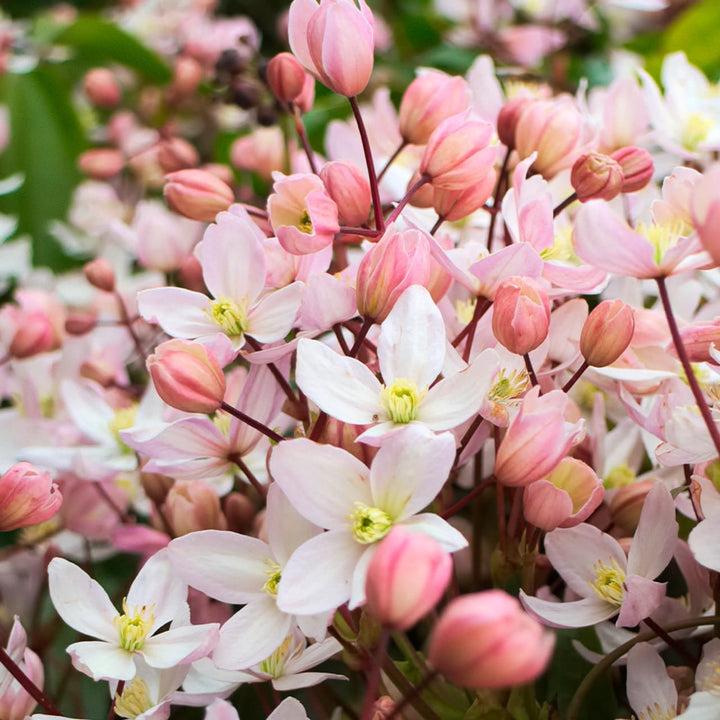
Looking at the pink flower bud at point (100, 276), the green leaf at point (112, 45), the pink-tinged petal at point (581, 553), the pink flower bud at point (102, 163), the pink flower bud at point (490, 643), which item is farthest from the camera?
the green leaf at point (112, 45)

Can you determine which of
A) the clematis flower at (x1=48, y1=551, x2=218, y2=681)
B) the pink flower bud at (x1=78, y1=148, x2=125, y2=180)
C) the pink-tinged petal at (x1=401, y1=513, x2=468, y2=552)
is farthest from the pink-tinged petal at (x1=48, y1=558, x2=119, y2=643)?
the pink flower bud at (x1=78, y1=148, x2=125, y2=180)

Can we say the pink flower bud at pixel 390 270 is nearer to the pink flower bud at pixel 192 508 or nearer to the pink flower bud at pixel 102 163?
the pink flower bud at pixel 192 508

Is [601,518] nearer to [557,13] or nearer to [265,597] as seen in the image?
[265,597]

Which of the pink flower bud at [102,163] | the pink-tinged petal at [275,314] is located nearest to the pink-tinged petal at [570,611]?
the pink-tinged petal at [275,314]

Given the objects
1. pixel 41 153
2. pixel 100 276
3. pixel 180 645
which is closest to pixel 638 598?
pixel 180 645

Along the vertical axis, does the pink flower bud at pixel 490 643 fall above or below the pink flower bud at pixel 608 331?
above

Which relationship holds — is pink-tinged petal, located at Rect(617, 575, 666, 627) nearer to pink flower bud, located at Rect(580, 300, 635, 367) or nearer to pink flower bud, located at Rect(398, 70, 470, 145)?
pink flower bud, located at Rect(580, 300, 635, 367)

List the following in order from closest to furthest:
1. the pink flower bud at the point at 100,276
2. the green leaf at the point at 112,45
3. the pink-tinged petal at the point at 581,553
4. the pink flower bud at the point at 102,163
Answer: the pink-tinged petal at the point at 581,553, the pink flower bud at the point at 100,276, the pink flower bud at the point at 102,163, the green leaf at the point at 112,45
